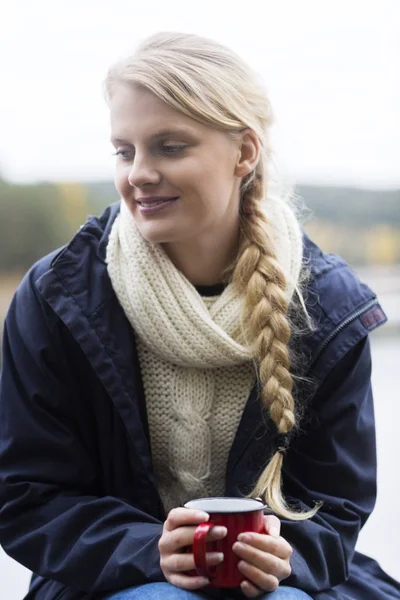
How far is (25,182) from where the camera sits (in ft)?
6.91

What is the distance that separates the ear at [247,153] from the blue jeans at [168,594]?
64 cm

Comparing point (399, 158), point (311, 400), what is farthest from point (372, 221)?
point (311, 400)

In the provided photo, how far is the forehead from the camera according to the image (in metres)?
1.20

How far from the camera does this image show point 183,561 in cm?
104

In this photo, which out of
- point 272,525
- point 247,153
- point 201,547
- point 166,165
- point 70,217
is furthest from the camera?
point 70,217

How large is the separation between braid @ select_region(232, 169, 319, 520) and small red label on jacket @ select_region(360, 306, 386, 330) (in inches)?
5.1

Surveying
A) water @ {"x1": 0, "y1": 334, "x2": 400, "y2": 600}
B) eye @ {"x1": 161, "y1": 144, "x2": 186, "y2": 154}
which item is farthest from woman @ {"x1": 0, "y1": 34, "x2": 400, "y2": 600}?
water @ {"x1": 0, "y1": 334, "x2": 400, "y2": 600}

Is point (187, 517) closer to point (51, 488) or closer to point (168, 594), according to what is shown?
point (168, 594)

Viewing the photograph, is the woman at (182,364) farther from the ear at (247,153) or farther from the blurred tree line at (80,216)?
the blurred tree line at (80,216)

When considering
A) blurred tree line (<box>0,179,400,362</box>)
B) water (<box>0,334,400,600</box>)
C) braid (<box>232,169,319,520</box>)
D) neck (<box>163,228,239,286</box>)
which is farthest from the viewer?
blurred tree line (<box>0,179,400,362</box>)

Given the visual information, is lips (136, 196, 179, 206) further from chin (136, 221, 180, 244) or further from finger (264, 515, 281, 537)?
finger (264, 515, 281, 537)

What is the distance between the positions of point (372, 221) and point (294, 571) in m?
1.47

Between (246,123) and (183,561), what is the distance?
67cm

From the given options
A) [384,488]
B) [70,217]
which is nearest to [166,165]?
[70,217]
